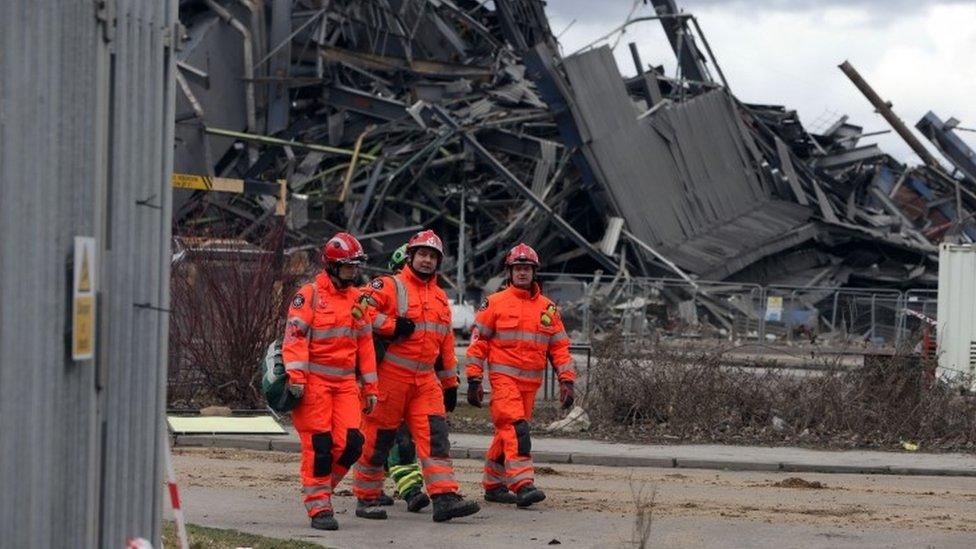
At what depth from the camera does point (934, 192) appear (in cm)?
5050

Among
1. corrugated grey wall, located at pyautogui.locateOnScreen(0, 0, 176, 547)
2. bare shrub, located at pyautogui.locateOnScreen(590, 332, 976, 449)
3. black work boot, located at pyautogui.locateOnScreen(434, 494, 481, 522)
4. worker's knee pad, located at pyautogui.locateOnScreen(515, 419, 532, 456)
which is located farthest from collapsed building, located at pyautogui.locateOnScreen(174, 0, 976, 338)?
corrugated grey wall, located at pyautogui.locateOnScreen(0, 0, 176, 547)

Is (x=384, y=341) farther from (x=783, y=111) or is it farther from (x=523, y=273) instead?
(x=783, y=111)

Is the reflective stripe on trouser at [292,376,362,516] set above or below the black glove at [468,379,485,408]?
below

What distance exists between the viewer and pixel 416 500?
1337cm

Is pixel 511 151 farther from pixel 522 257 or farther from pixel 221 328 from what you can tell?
pixel 522 257

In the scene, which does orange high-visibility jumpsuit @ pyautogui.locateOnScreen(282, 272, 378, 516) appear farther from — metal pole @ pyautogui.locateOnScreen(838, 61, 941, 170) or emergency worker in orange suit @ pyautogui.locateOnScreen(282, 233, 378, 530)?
metal pole @ pyautogui.locateOnScreen(838, 61, 941, 170)

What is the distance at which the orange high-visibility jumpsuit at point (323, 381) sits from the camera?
1212 centimetres

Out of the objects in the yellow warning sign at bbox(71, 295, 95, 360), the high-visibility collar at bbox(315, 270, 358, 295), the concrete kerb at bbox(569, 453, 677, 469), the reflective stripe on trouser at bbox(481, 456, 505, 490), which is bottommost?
the concrete kerb at bbox(569, 453, 677, 469)

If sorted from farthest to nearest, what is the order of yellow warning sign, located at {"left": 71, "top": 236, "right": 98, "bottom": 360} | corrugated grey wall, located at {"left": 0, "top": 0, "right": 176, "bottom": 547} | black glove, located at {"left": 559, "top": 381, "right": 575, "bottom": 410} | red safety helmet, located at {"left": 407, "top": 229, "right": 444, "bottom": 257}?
black glove, located at {"left": 559, "top": 381, "right": 575, "bottom": 410}
red safety helmet, located at {"left": 407, "top": 229, "right": 444, "bottom": 257}
yellow warning sign, located at {"left": 71, "top": 236, "right": 98, "bottom": 360}
corrugated grey wall, located at {"left": 0, "top": 0, "right": 176, "bottom": 547}

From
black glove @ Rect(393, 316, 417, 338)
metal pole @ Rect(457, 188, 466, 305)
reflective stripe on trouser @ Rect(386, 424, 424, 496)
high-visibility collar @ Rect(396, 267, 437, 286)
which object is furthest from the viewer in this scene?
metal pole @ Rect(457, 188, 466, 305)

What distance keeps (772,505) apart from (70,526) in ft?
25.1

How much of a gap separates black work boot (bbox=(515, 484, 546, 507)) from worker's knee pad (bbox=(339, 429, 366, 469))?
62.5 inches

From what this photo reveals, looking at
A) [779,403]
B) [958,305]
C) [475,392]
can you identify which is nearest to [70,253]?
[475,392]

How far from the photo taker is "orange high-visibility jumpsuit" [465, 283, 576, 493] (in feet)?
44.8
